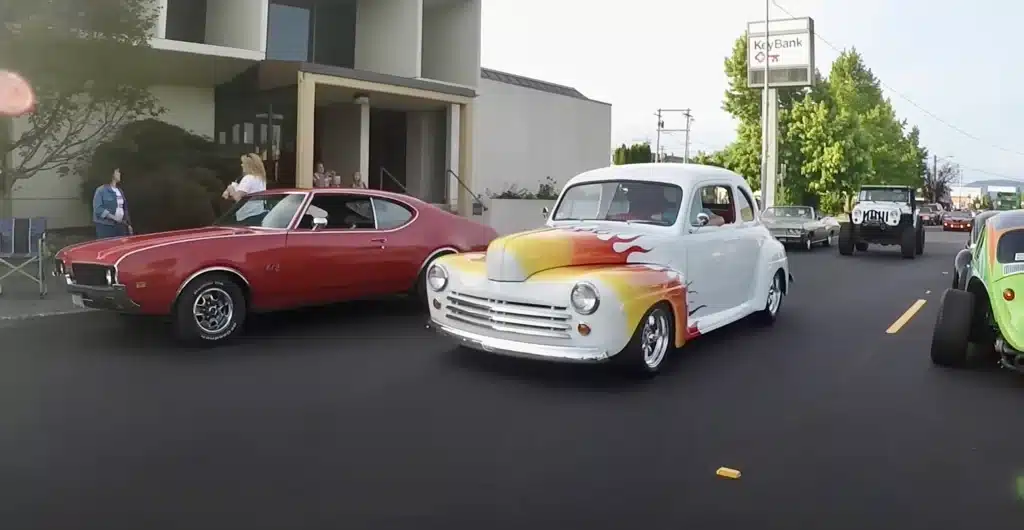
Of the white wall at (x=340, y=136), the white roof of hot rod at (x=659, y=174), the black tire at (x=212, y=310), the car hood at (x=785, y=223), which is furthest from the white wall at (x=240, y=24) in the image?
the car hood at (x=785, y=223)

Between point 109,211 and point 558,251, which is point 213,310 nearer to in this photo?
point 558,251

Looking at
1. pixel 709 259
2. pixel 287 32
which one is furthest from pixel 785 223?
pixel 709 259

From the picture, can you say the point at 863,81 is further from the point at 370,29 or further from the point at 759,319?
the point at 759,319

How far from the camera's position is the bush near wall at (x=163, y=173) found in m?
15.1

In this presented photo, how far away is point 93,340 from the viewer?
8.20 meters

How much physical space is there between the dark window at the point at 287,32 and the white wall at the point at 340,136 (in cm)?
152

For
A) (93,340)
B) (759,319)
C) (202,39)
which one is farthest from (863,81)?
(93,340)

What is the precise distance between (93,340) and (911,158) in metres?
60.4

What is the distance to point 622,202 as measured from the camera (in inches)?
319

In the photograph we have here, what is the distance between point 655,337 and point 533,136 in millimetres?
22149

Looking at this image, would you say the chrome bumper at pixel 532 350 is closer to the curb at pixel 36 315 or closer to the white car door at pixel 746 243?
the white car door at pixel 746 243

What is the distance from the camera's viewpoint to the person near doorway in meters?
11.3

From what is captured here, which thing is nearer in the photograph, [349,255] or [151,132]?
[349,255]

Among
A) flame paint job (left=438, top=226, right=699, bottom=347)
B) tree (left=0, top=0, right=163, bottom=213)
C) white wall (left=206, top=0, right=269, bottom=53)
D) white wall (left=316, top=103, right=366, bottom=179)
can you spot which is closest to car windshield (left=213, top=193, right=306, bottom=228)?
flame paint job (left=438, top=226, right=699, bottom=347)
